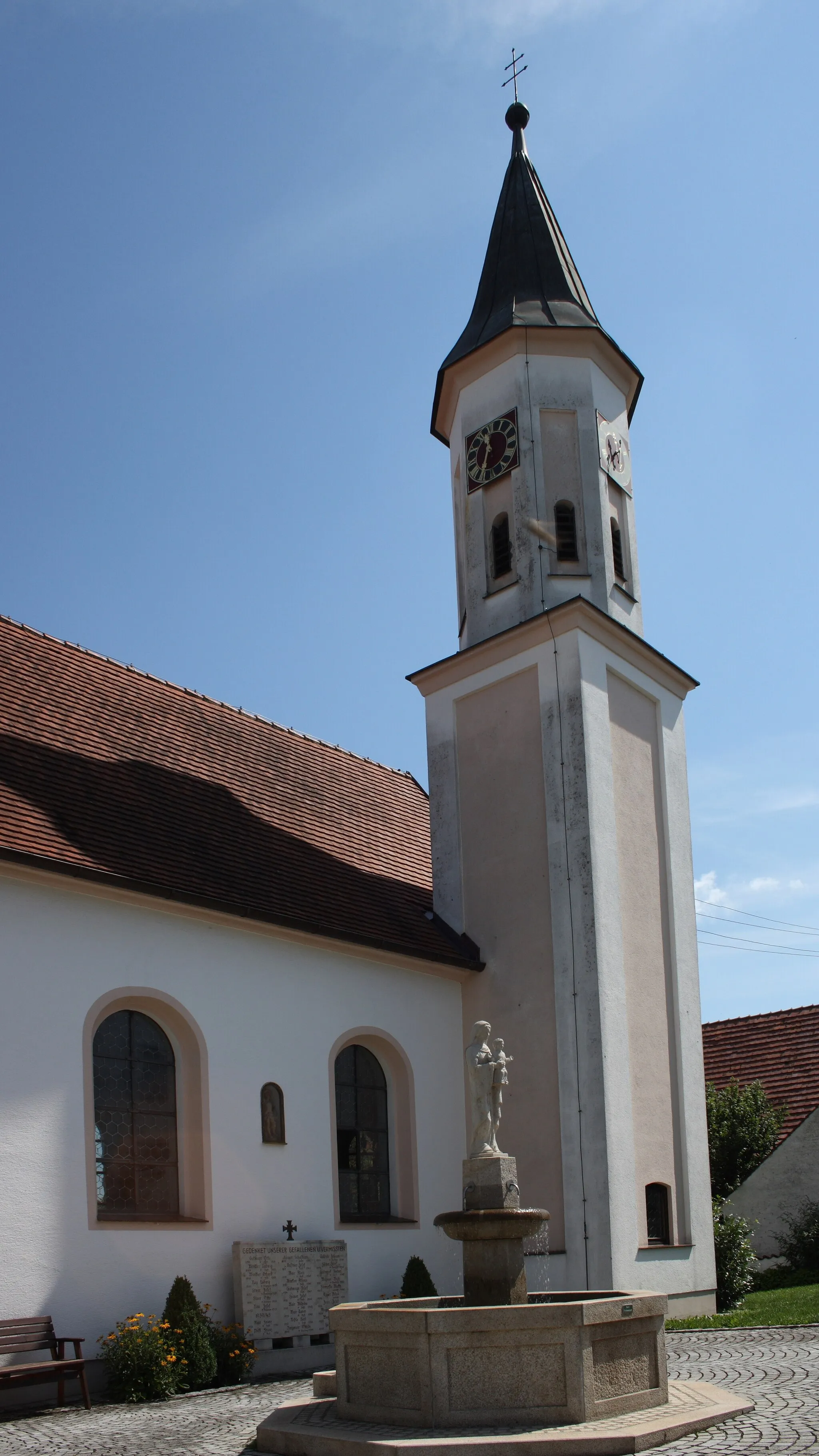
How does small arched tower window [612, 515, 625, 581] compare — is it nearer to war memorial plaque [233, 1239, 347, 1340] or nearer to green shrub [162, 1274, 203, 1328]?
war memorial plaque [233, 1239, 347, 1340]

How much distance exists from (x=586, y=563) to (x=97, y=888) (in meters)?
9.54

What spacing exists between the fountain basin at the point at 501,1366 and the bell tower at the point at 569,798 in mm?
→ 7795

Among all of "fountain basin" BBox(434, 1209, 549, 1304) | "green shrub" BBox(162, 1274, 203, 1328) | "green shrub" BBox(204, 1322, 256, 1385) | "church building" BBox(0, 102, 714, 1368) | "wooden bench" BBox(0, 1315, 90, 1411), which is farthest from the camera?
"church building" BBox(0, 102, 714, 1368)

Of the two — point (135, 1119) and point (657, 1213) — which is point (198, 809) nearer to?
point (135, 1119)

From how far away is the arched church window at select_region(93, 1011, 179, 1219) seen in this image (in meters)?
13.9

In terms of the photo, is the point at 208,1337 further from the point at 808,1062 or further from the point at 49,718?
the point at 808,1062

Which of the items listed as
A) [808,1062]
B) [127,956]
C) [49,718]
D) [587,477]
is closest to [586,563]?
[587,477]

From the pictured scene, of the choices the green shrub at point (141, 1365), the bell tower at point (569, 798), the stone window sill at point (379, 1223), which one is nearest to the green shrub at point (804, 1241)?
the bell tower at point (569, 798)

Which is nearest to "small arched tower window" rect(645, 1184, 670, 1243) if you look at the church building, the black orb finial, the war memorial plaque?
the church building

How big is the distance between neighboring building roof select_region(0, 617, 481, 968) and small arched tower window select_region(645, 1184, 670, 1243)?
12.5 ft

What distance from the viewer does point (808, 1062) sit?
85.2 feet

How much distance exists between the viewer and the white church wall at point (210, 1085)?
12.8 m

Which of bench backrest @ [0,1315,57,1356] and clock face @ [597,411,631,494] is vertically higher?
clock face @ [597,411,631,494]

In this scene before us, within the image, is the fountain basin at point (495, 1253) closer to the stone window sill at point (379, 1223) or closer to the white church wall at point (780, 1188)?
the stone window sill at point (379, 1223)
